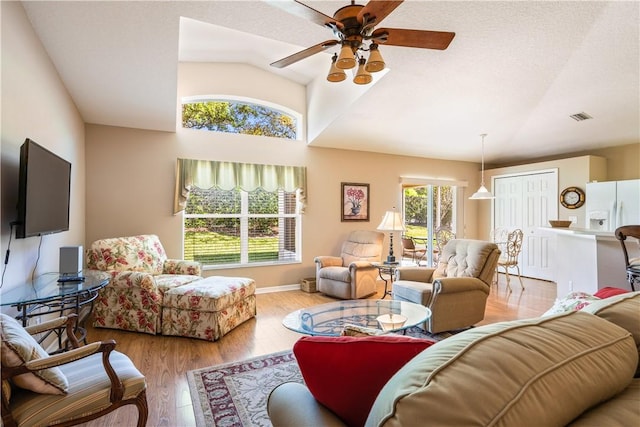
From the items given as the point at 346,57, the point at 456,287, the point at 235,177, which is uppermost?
the point at 346,57

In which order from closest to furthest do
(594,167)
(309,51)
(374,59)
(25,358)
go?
(25,358) < (374,59) < (309,51) < (594,167)

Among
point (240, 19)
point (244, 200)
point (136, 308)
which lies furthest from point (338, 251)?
point (240, 19)

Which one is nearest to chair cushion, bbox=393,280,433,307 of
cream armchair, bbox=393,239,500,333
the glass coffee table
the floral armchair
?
cream armchair, bbox=393,239,500,333

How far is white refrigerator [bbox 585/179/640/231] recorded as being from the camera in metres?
4.82

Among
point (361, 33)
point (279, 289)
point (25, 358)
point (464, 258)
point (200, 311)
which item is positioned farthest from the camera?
point (279, 289)

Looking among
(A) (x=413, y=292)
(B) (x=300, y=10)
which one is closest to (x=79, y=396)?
(B) (x=300, y=10)

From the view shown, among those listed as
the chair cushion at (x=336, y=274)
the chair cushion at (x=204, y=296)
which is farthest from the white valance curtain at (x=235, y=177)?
the chair cushion at (x=204, y=296)

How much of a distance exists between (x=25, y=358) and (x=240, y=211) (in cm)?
374

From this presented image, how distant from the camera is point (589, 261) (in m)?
3.65

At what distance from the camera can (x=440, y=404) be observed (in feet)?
1.71

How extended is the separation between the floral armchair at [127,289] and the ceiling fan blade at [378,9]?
305 cm

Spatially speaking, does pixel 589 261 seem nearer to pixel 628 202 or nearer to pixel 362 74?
pixel 628 202

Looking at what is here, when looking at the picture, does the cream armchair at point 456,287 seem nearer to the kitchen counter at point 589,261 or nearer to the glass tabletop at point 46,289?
the kitchen counter at point 589,261

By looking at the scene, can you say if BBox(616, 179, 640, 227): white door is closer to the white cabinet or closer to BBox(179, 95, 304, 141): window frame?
the white cabinet
